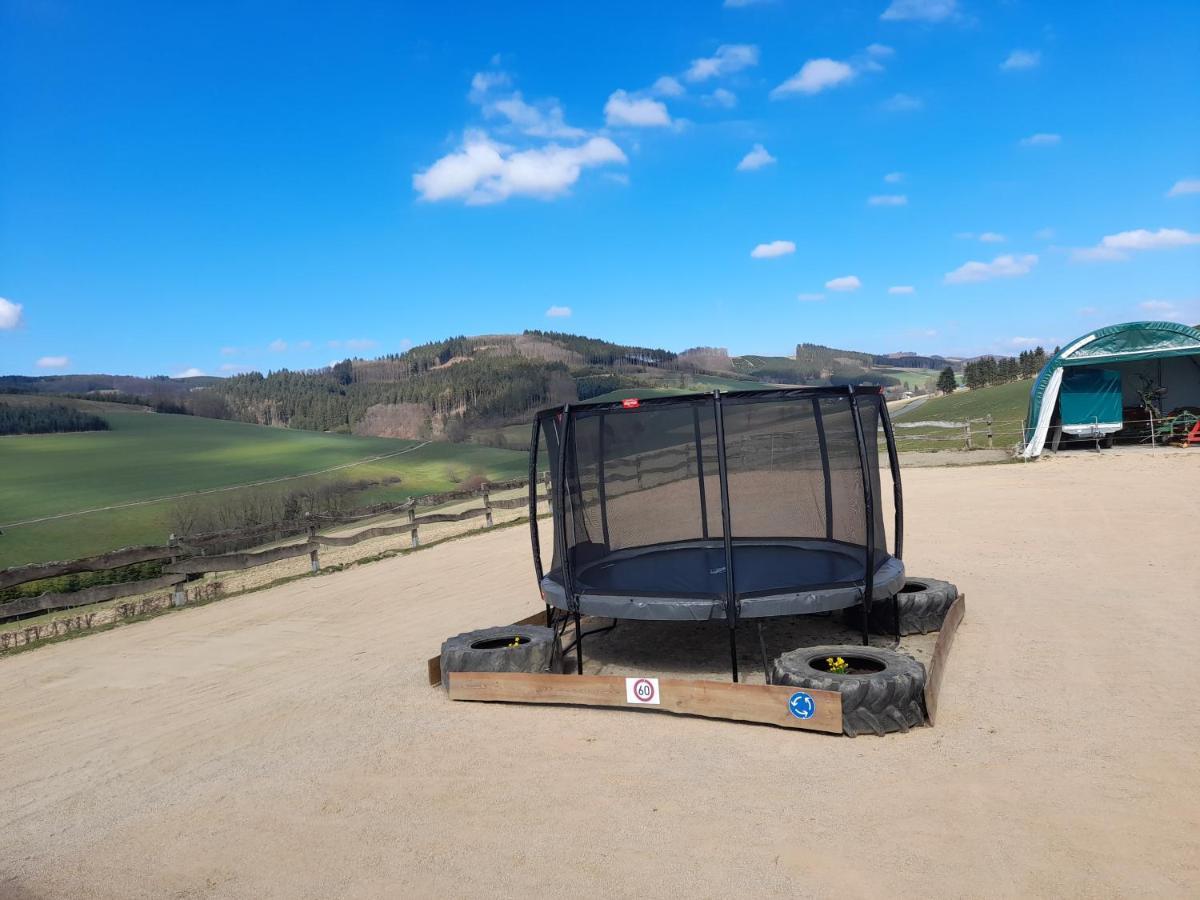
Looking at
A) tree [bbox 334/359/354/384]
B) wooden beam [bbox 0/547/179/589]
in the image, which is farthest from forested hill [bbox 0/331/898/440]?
wooden beam [bbox 0/547/179/589]

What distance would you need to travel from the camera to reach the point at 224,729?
6.04m

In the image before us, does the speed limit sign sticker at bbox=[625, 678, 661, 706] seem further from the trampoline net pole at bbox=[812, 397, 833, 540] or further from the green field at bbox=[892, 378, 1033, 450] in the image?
the green field at bbox=[892, 378, 1033, 450]

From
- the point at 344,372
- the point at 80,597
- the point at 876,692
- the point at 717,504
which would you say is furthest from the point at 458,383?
the point at 876,692

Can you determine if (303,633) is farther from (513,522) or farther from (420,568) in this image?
(513,522)

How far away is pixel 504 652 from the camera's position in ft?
20.2

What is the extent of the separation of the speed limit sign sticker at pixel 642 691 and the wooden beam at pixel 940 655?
1.84 metres

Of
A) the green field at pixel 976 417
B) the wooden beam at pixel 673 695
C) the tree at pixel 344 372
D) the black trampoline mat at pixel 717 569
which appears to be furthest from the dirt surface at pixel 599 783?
the tree at pixel 344 372

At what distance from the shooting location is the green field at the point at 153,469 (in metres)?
24.7

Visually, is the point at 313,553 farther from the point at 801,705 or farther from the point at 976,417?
the point at 976,417

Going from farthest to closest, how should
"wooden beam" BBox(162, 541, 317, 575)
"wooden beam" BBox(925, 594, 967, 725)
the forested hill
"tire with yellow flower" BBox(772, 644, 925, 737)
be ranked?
1. the forested hill
2. "wooden beam" BBox(162, 541, 317, 575)
3. "wooden beam" BBox(925, 594, 967, 725)
4. "tire with yellow flower" BBox(772, 644, 925, 737)

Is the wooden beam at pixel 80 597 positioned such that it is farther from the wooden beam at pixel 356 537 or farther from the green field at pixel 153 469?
the green field at pixel 153 469

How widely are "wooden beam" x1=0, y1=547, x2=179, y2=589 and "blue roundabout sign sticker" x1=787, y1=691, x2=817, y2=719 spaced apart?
10553mm

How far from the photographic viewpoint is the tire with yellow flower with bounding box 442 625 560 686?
6.16 m

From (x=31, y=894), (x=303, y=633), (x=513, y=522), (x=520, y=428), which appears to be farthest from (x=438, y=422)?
(x=31, y=894)
